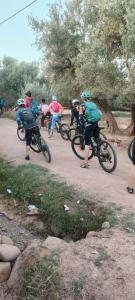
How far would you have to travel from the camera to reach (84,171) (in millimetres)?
13047

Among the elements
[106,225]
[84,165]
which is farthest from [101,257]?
[84,165]

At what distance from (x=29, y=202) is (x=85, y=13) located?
16.4m

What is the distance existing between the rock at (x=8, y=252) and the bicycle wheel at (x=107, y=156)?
492 cm

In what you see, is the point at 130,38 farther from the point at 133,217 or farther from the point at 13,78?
the point at 13,78

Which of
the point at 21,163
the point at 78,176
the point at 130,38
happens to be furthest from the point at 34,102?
the point at 78,176

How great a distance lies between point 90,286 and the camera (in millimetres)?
6770

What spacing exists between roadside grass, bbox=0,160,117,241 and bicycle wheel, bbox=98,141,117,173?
144cm

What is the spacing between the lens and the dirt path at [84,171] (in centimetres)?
1073

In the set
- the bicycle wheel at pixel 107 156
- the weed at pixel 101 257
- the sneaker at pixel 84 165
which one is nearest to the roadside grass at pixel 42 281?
the weed at pixel 101 257

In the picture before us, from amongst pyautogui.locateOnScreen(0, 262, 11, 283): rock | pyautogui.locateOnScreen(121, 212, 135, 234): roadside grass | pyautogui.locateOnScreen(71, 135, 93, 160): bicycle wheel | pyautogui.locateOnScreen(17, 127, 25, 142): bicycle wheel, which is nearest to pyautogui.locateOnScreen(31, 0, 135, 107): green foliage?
pyautogui.locateOnScreen(17, 127, 25, 142): bicycle wheel

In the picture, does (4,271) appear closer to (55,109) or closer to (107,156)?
(107,156)

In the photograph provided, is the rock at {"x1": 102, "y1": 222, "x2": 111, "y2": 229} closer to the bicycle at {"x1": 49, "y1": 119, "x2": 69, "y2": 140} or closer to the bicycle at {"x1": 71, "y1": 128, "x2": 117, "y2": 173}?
the bicycle at {"x1": 71, "y1": 128, "x2": 117, "y2": 173}

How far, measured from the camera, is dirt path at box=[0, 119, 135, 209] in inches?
423

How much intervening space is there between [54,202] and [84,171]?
253 centimetres
